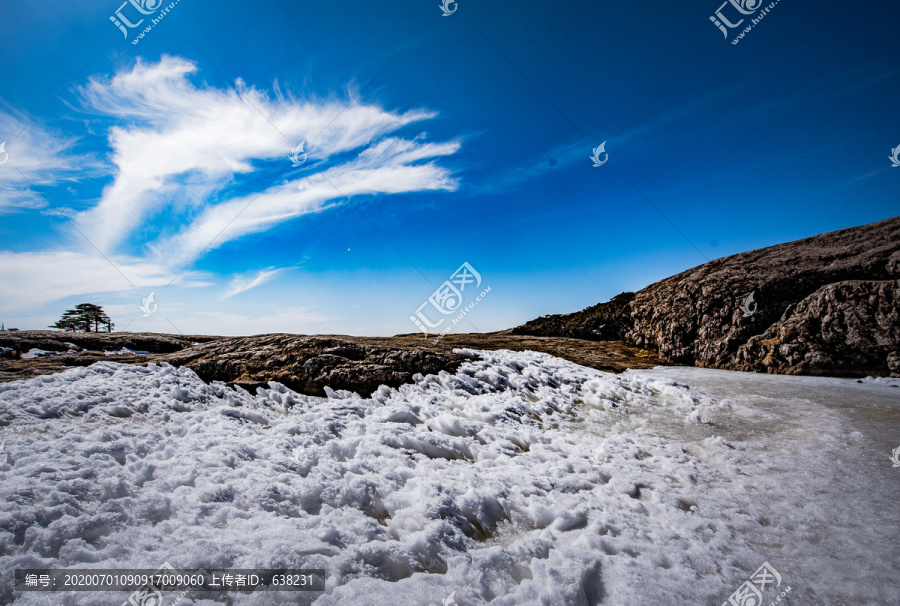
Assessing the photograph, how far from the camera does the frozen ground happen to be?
2.80 meters

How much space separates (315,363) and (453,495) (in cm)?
543

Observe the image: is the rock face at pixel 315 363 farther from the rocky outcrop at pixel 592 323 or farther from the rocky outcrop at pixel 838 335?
the rocky outcrop at pixel 592 323

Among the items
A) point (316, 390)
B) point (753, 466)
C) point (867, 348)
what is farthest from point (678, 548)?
point (867, 348)

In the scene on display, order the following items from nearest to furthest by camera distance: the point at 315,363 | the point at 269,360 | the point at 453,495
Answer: the point at 453,495, the point at 315,363, the point at 269,360

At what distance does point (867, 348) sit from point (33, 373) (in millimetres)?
18974

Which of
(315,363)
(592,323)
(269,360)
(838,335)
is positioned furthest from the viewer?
(592,323)

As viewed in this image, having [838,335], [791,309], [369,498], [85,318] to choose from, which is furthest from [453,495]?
[85,318]

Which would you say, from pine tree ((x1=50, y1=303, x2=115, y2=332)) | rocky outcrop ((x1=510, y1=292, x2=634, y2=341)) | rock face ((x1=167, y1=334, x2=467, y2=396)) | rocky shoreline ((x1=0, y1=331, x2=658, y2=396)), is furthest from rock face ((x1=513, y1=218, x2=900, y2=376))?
pine tree ((x1=50, y1=303, x2=115, y2=332))

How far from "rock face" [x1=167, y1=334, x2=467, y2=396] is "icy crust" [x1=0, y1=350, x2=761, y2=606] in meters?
1.19

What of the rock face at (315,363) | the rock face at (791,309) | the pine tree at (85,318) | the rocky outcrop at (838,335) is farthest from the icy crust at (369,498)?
the pine tree at (85,318)

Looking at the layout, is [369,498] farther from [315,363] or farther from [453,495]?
[315,363]

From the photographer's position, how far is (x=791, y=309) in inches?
419

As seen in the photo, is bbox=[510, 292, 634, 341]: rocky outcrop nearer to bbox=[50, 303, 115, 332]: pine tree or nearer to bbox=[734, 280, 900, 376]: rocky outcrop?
bbox=[734, 280, 900, 376]: rocky outcrop

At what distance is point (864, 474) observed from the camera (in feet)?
14.1
